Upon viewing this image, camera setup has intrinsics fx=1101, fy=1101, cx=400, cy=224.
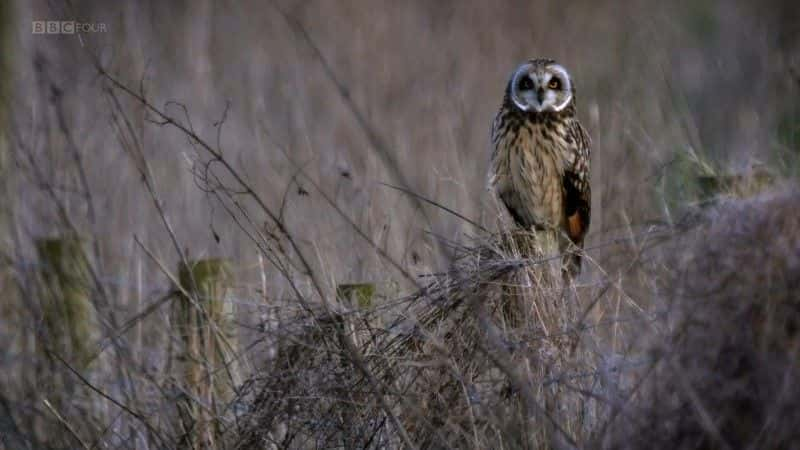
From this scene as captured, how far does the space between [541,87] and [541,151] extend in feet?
0.95

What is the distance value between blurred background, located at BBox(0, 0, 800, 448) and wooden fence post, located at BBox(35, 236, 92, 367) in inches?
3.9

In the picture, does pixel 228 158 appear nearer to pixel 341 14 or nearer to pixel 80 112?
Answer: pixel 80 112

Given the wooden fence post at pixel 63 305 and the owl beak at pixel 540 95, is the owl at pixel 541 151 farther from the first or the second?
the wooden fence post at pixel 63 305

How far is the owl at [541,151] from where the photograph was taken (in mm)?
4992

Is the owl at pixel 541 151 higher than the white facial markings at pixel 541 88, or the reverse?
the white facial markings at pixel 541 88

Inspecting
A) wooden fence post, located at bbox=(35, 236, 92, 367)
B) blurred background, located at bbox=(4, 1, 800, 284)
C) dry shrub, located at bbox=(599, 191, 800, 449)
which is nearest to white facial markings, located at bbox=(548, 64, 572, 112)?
blurred background, located at bbox=(4, 1, 800, 284)

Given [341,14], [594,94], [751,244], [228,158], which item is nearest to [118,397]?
[751,244]

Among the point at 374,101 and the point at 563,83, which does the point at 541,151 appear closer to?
the point at 563,83

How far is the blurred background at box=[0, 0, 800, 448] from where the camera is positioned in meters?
4.12

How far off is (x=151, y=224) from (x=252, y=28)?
19.5 feet

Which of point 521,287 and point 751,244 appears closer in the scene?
point 751,244

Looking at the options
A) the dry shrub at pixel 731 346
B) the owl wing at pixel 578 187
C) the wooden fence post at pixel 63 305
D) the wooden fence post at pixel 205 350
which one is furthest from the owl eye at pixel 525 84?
the dry shrub at pixel 731 346

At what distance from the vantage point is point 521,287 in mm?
3238

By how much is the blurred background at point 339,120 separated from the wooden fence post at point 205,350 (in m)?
0.13
